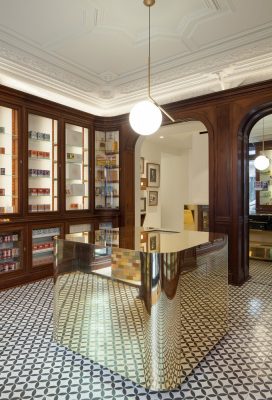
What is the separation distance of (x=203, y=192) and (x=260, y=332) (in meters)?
5.59

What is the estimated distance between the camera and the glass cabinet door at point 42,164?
4.60m

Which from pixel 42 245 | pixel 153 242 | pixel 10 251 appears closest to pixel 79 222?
pixel 42 245

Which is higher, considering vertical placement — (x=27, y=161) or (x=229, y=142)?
(x=229, y=142)

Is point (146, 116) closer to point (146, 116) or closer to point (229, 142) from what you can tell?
point (146, 116)

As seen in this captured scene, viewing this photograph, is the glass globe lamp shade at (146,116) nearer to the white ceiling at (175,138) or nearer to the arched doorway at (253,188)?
the arched doorway at (253,188)

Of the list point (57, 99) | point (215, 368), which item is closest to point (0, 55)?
point (57, 99)

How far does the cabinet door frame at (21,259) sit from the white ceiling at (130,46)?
2151mm

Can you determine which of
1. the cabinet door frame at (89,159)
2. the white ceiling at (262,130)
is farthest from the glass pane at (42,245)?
the white ceiling at (262,130)

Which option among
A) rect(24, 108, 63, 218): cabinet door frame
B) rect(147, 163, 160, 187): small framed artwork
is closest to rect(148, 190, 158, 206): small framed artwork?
rect(147, 163, 160, 187): small framed artwork

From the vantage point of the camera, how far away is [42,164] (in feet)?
15.8

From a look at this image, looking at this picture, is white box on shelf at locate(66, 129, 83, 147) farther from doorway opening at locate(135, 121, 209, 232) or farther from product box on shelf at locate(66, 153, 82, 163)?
doorway opening at locate(135, 121, 209, 232)

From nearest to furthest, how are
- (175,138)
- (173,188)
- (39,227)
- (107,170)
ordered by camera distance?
(39,227) < (107,170) < (175,138) < (173,188)

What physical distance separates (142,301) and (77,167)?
150 inches

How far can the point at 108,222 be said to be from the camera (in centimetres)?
564
